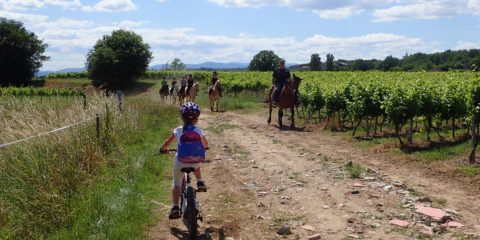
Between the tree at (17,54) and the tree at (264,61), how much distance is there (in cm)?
5071

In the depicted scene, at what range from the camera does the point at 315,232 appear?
611cm

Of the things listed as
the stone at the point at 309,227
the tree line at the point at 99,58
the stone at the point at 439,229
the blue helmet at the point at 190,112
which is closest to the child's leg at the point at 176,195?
the blue helmet at the point at 190,112

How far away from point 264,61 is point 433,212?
10700 cm

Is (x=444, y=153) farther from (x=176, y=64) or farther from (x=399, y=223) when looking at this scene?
(x=176, y=64)

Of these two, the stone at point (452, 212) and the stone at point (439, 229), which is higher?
the stone at point (452, 212)

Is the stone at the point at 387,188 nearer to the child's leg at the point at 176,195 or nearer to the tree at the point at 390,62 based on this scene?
the child's leg at the point at 176,195

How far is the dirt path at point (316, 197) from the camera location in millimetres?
6188

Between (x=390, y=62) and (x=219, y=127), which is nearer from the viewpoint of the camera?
(x=219, y=127)

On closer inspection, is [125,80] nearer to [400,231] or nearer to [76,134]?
[76,134]

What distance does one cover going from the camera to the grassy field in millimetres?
6324

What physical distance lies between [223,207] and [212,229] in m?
1.02

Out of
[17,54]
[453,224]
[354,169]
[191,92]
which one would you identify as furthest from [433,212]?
[17,54]

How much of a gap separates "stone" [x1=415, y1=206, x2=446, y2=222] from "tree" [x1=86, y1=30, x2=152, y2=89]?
6543 centimetres

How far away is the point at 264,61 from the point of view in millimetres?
112500
